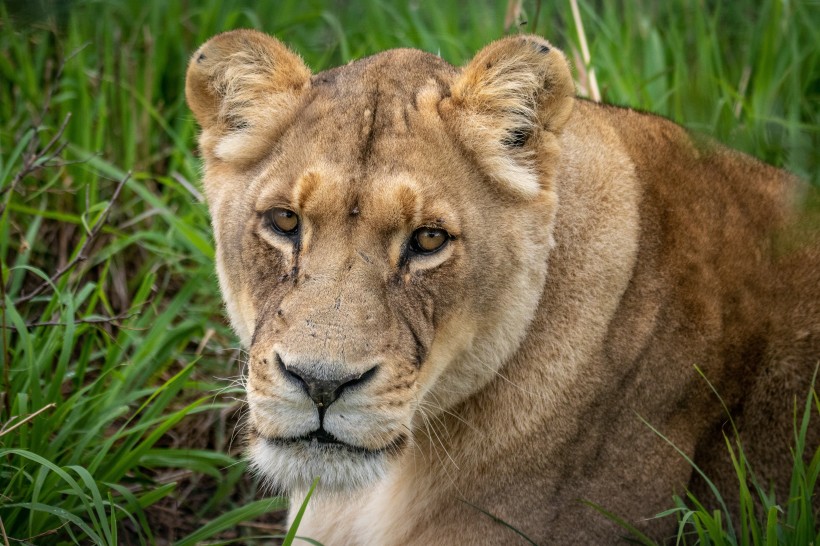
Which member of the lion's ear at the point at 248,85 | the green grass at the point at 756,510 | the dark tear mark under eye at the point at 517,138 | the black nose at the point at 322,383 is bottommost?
the green grass at the point at 756,510

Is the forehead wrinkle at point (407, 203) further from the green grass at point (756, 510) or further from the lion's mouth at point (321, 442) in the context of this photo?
the green grass at point (756, 510)

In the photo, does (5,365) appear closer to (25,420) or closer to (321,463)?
(25,420)

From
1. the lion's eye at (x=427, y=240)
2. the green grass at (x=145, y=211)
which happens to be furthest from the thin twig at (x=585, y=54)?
the lion's eye at (x=427, y=240)

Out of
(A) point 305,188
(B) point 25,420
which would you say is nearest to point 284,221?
(A) point 305,188

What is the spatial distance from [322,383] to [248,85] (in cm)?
110

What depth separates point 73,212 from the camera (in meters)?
5.31

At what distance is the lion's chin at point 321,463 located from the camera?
2.87 m

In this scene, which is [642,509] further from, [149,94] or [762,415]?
[149,94]

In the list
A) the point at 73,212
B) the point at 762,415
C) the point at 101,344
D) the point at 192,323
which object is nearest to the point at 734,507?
the point at 762,415

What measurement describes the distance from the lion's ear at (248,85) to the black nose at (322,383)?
0.87 m

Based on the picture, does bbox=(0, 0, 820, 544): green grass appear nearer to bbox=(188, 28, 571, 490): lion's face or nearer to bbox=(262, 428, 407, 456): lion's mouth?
bbox=(188, 28, 571, 490): lion's face

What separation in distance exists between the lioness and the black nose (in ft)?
0.14

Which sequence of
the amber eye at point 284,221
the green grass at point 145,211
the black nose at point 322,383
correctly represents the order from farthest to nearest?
the green grass at point 145,211 < the amber eye at point 284,221 < the black nose at point 322,383

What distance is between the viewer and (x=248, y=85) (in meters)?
3.36
